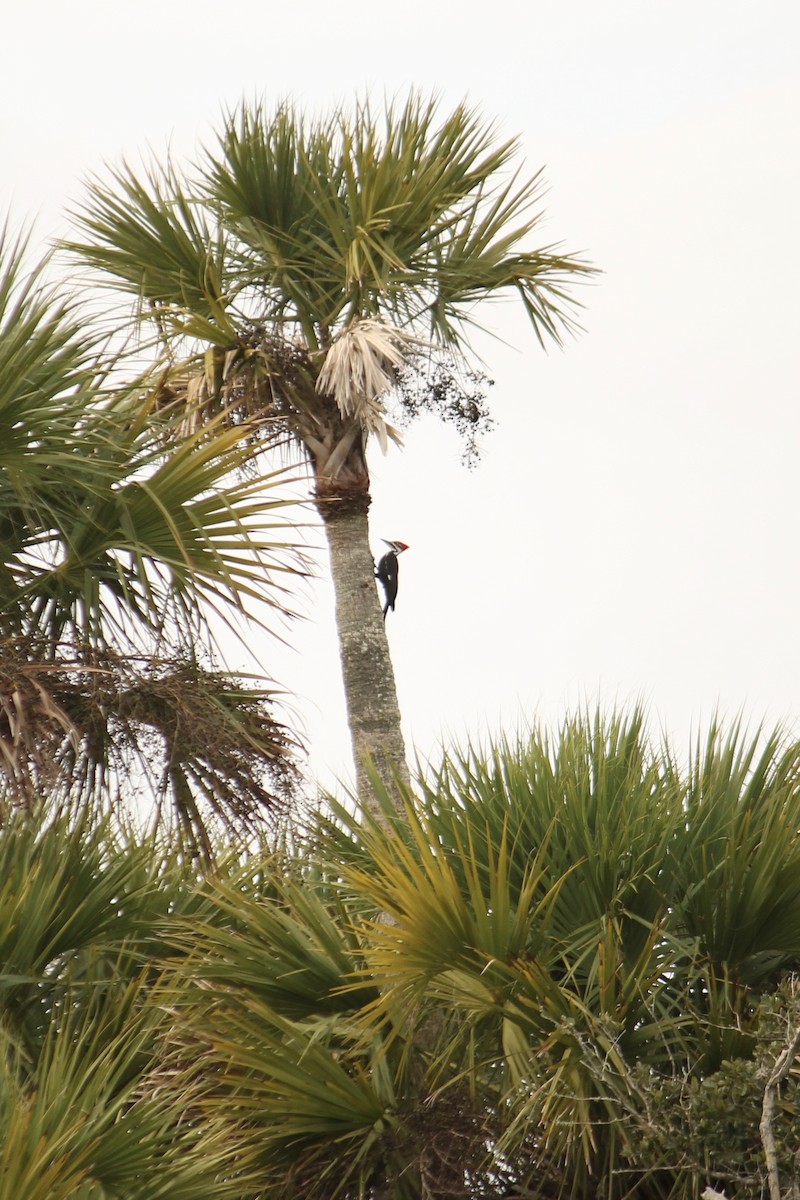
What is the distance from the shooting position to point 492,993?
5652mm

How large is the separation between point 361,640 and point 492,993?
592 centimetres

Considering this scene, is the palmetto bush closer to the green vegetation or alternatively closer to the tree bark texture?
the green vegetation

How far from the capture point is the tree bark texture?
36.6ft

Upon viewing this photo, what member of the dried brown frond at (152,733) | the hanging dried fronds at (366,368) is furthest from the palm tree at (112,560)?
the hanging dried fronds at (366,368)

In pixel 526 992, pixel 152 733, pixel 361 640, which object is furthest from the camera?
pixel 361 640

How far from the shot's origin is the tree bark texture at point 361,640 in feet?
36.6

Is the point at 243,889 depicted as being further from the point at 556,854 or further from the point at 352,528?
the point at 352,528

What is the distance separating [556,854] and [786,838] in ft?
2.98

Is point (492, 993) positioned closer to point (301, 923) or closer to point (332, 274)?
point (301, 923)

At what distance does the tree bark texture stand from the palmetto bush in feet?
14.7

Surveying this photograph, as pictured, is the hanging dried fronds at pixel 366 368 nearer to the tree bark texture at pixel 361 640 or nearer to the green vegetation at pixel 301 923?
the tree bark texture at pixel 361 640

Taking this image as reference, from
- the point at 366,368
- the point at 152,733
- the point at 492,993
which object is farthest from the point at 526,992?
the point at 366,368

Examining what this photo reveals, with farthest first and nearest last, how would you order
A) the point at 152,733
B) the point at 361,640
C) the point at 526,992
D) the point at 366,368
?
1. the point at 361,640
2. the point at 366,368
3. the point at 152,733
4. the point at 526,992

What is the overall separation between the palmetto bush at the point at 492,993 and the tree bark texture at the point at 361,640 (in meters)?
4.48
